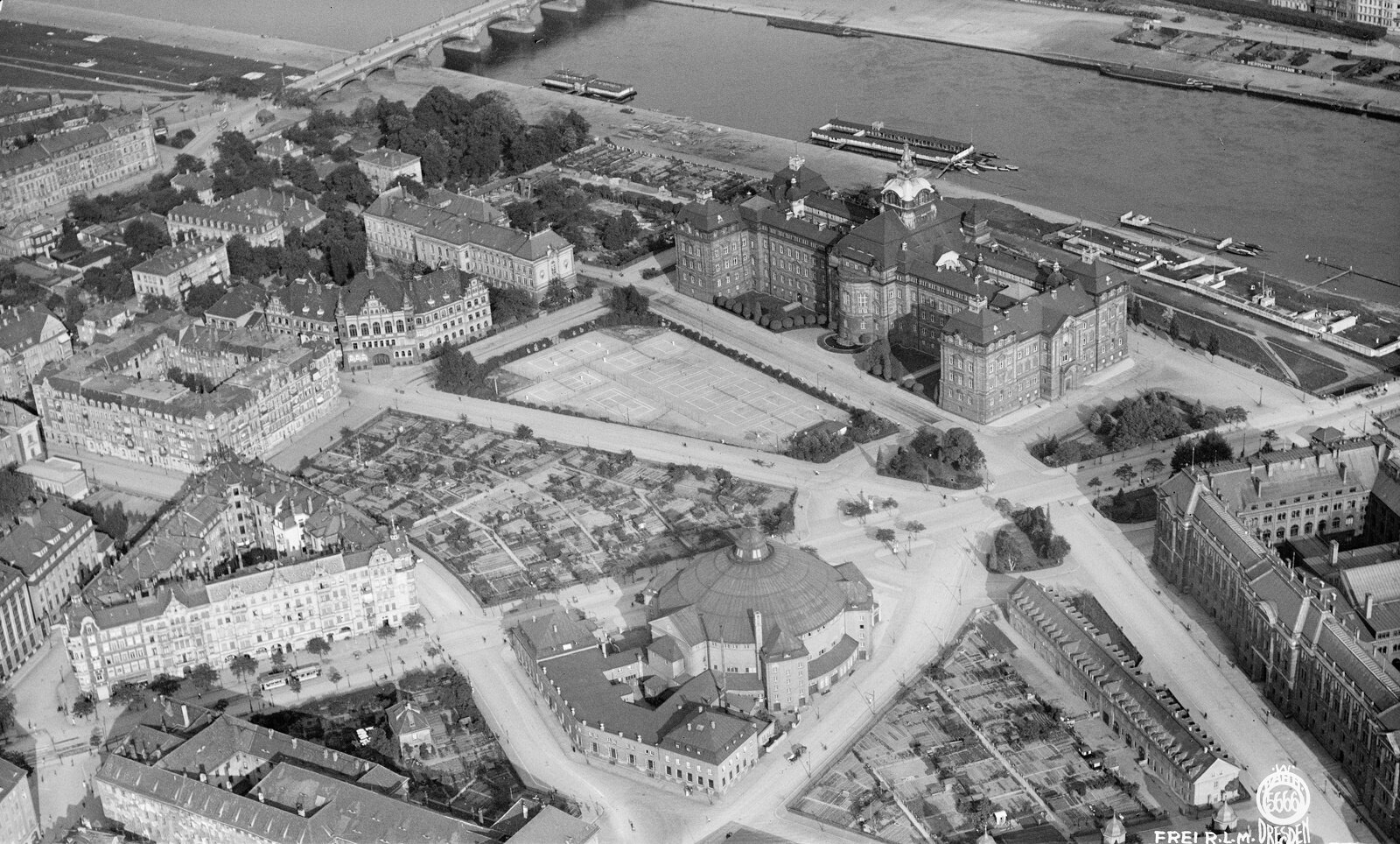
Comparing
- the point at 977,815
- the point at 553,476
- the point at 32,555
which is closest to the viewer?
the point at 977,815

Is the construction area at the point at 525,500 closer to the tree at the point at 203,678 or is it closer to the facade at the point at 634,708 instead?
the facade at the point at 634,708

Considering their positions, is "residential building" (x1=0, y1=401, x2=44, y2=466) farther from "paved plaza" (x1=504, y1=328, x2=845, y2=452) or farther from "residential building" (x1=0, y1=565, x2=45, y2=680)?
"paved plaza" (x1=504, y1=328, x2=845, y2=452)

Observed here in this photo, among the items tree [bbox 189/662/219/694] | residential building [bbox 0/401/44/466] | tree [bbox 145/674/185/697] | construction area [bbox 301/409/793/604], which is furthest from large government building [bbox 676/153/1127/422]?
tree [bbox 145/674/185/697]

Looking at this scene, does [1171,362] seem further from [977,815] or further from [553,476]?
[977,815]

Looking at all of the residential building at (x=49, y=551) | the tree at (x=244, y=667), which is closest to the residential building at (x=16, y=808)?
the tree at (x=244, y=667)

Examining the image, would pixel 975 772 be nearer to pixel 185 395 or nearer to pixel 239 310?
pixel 185 395

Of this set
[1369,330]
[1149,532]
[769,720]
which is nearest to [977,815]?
[769,720]
